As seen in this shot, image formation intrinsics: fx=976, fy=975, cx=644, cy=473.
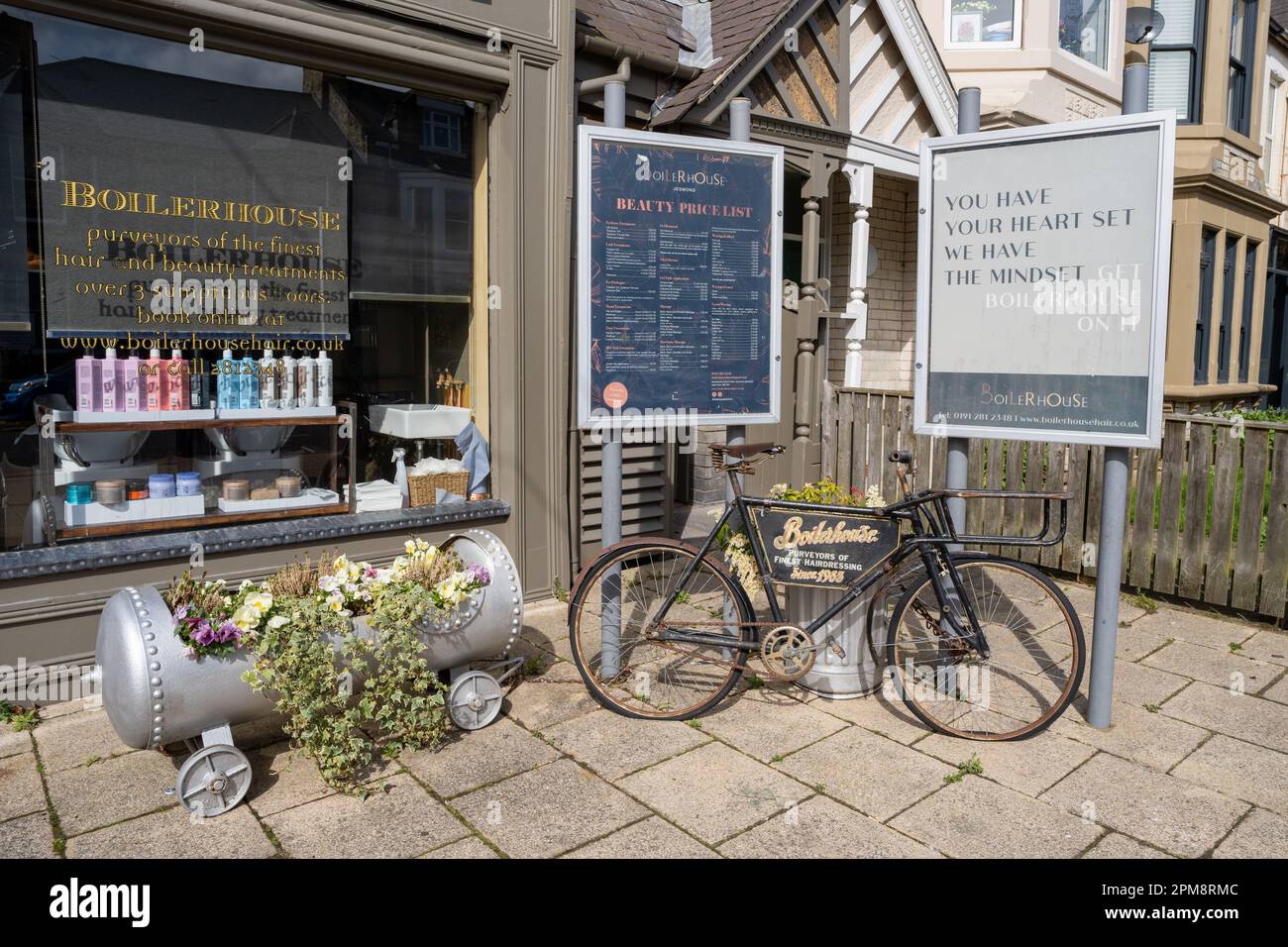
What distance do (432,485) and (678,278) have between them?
7.22ft

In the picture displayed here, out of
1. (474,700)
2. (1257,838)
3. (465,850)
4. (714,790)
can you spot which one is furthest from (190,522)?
(1257,838)

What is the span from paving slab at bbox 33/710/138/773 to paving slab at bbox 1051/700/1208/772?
4.30 metres

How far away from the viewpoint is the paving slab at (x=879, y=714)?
4530mm

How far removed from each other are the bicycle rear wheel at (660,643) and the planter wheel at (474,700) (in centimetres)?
43

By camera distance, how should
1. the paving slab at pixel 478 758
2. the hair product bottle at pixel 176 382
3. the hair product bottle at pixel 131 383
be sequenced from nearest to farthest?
the paving slab at pixel 478 758 → the hair product bottle at pixel 131 383 → the hair product bottle at pixel 176 382

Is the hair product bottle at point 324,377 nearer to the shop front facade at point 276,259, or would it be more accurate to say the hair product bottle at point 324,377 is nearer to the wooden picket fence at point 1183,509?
the shop front facade at point 276,259

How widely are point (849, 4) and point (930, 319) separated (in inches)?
A: 178

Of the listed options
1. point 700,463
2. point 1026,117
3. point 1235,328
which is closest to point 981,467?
point 700,463

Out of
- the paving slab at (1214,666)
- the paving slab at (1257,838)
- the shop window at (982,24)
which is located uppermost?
the shop window at (982,24)

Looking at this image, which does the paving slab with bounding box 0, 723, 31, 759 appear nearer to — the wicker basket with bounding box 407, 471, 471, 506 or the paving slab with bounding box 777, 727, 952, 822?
the wicker basket with bounding box 407, 471, 471, 506

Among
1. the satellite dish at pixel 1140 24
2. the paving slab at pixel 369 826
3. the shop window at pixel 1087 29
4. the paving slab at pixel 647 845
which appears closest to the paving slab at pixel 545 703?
the paving slab at pixel 369 826

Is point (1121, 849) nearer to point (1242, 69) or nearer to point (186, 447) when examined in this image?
point (186, 447)

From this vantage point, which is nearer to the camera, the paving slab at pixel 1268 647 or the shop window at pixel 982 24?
the paving slab at pixel 1268 647
